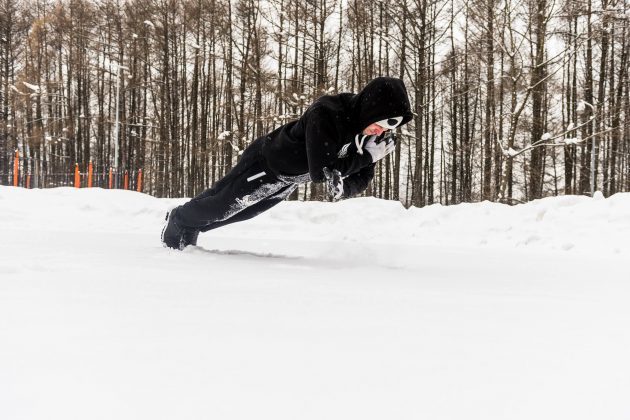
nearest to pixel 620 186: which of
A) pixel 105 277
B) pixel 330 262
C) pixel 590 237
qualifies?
pixel 590 237

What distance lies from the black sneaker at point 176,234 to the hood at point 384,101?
5.47 ft

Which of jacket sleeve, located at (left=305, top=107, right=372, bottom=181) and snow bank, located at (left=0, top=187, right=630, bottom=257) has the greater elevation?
jacket sleeve, located at (left=305, top=107, right=372, bottom=181)

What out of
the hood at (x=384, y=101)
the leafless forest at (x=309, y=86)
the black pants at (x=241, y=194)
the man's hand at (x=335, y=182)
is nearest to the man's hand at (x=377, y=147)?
the hood at (x=384, y=101)

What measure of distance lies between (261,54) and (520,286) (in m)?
17.5

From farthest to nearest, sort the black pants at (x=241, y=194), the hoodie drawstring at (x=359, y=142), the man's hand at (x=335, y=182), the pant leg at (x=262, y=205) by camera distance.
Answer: the pant leg at (x=262, y=205)
the black pants at (x=241, y=194)
the hoodie drawstring at (x=359, y=142)
the man's hand at (x=335, y=182)

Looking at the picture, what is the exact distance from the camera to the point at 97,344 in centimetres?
107

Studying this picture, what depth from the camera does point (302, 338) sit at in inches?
46.3

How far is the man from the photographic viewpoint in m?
2.79

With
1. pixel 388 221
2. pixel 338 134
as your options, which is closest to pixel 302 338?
pixel 338 134

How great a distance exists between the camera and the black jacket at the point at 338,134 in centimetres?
278

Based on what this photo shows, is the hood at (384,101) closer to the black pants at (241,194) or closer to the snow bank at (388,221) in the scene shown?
the black pants at (241,194)

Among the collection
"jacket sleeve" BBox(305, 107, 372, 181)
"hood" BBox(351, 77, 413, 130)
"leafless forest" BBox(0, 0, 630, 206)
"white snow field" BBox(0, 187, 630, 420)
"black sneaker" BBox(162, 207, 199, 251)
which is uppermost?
"leafless forest" BBox(0, 0, 630, 206)

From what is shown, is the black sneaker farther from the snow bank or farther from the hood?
the hood

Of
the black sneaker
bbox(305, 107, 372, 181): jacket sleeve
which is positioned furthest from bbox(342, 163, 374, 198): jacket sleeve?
the black sneaker
